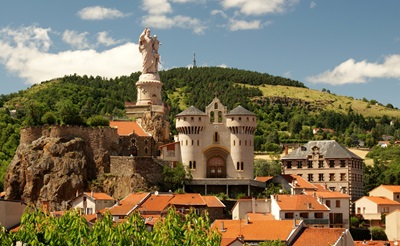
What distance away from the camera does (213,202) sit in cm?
8850

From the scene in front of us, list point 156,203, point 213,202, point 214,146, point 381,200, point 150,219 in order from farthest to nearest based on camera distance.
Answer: point 381,200
point 214,146
point 213,202
point 156,203
point 150,219

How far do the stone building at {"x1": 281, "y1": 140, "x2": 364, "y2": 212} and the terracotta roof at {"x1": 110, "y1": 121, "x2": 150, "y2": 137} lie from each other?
2202 centimetres

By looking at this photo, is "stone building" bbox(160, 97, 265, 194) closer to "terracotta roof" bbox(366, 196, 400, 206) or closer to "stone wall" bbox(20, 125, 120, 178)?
"stone wall" bbox(20, 125, 120, 178)

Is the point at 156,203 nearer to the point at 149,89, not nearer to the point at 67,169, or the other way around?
the point at 67,169

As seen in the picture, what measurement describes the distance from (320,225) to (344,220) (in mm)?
6088

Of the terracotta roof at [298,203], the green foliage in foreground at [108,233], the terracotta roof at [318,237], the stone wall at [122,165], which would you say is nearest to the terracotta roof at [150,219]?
the terracotta roof at [318,237]

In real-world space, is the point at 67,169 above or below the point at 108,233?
above

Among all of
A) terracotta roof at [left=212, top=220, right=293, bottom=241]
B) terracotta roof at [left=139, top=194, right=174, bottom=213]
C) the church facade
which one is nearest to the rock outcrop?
terracotta roof at [left=139, top=194, right=174, bottom=213]

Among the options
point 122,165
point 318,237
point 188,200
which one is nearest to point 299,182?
point 188,200

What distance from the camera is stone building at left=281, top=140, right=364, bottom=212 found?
10944 centimetres

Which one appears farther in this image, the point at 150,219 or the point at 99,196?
the point at 99,196

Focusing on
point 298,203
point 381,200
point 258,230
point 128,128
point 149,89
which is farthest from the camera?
point 149,89

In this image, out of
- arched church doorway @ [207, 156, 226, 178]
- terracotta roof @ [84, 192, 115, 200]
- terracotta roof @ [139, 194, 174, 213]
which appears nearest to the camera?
terracotta roof @ [139, 194, 174, 213]

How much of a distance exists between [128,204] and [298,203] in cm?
1770
